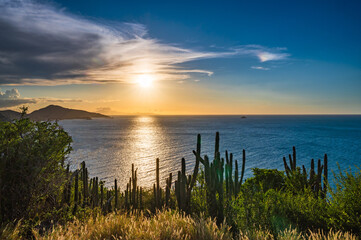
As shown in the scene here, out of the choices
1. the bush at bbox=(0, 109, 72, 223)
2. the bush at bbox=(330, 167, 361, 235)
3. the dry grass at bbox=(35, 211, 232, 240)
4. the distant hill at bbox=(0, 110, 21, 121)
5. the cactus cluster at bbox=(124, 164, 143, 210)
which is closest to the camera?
the dry grass at bbox=(35, 211, 232, 240)

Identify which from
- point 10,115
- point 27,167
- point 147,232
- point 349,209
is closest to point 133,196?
point 27,167

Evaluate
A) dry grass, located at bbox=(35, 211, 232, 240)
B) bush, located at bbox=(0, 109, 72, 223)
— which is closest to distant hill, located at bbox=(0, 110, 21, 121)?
bush, located at bbox=(0, 109, 72, 223)

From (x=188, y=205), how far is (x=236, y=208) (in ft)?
6.69

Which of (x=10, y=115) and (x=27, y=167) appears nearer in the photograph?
(x=27, y=167)

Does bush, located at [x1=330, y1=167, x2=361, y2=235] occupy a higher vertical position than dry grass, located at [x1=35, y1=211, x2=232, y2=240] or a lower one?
lower

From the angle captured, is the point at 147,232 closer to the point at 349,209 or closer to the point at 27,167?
the point at 27,167

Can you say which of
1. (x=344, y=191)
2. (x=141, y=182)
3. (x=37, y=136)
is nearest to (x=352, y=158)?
(x=141, y=182)

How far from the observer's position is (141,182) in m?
38.6

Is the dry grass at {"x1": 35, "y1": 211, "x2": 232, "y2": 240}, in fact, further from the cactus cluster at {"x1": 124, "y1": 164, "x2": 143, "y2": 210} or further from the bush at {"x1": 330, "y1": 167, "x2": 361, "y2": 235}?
the cactus cluster at {"x1": 124, "y1": 164, "x2": 143, "y2": 210}

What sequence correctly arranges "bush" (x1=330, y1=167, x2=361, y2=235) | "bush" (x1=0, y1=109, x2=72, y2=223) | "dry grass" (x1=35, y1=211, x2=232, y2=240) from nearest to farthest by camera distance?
"dry grass" (x1=35, y1=211, x2=232, y2=240)
"bush" (x1=0, y1=109, x2=72, y2=223)
"bush" (x1=330, y1=167, x2=361, y2=235)

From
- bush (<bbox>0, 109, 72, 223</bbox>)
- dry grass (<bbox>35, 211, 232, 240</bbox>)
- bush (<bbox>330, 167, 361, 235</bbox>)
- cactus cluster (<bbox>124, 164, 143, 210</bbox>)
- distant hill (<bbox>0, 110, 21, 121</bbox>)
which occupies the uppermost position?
distant hill (<bbox>0, 110, 21, 121</bbox>)

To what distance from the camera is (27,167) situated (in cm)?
583

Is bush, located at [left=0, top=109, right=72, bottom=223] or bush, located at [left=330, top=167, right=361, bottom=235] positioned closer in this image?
bush, located at [left=0, top=109, right=72, bottom=223]

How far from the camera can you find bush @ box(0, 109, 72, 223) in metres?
5.75
